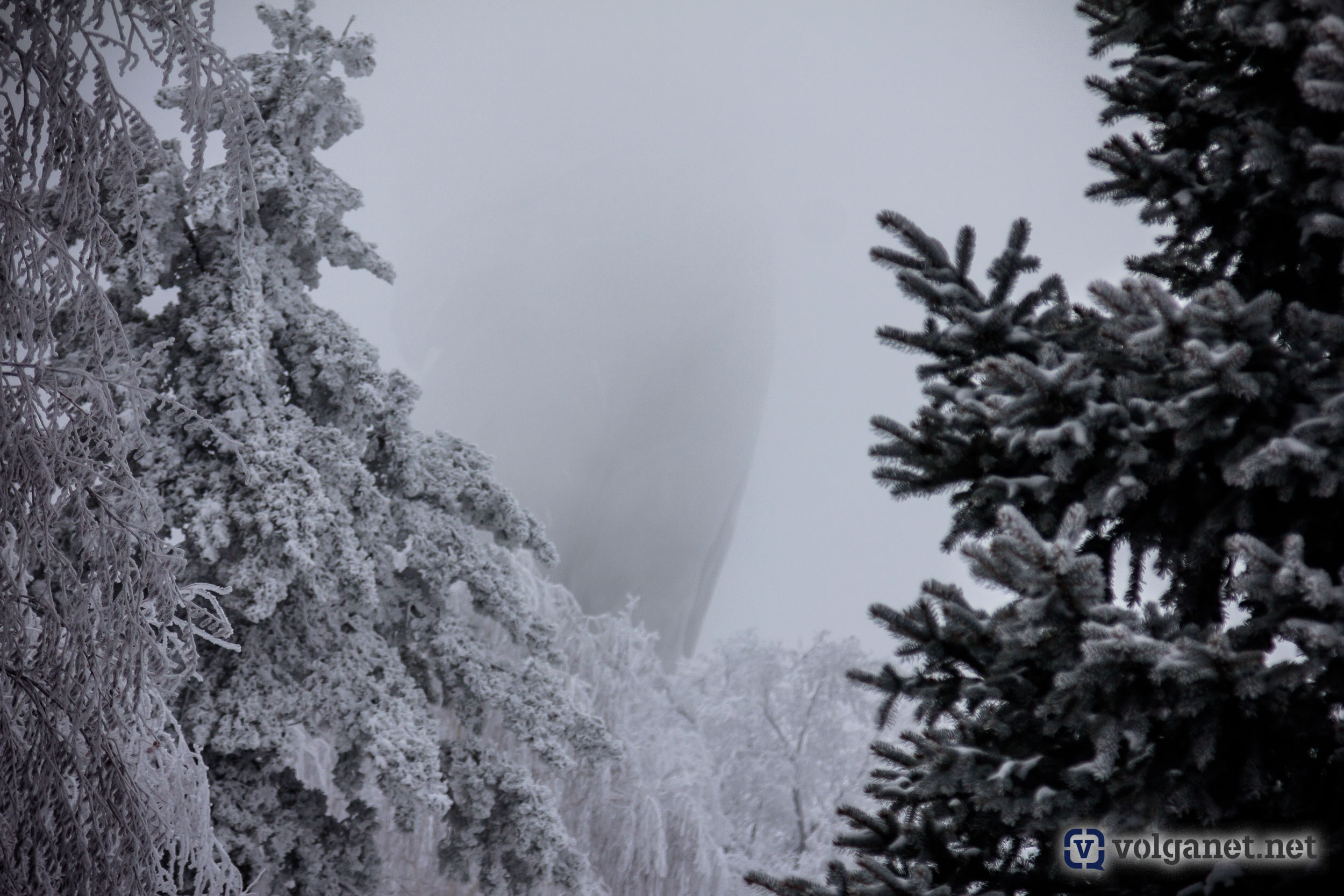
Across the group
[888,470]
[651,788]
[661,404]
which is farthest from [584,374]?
[888,470]

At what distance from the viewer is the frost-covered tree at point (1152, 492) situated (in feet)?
7.58

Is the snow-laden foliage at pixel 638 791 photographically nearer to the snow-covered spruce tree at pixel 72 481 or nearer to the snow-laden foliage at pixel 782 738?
the snow-laden foliage at pixel 782 738

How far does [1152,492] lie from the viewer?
2.79 m

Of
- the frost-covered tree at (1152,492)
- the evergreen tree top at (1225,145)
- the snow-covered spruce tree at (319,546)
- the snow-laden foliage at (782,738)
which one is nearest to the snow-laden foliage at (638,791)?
the snow-laden foliage at (782,738)

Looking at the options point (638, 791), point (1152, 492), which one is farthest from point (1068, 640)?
point (638, 791)

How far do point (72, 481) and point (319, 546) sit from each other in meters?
3.24
